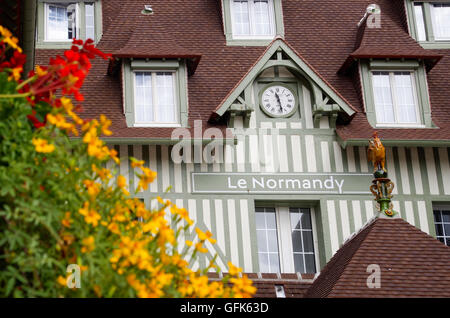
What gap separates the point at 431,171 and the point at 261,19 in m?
Result: 5.67

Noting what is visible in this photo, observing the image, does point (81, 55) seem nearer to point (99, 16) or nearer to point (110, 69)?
point (110, 69)

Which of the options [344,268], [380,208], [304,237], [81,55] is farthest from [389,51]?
[81,55]

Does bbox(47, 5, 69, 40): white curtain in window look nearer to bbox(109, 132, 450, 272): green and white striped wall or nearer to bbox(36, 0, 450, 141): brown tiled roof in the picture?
bbox(36, 0, 450, 141): brown tiled roof

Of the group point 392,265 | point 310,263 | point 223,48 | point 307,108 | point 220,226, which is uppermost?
point 223,48

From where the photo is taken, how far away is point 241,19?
22.8 meters

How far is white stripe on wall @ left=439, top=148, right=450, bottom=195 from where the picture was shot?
20.0m

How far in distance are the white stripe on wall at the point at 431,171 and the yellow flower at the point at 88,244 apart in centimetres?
1453

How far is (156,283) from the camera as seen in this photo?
6.51 meters

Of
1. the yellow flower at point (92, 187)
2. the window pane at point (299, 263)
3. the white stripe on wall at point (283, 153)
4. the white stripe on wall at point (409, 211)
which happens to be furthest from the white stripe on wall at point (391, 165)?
the yellow flower at point (92, 187)

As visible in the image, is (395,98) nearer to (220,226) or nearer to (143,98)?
(220,226)

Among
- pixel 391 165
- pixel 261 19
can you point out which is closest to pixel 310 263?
pixel 391 165

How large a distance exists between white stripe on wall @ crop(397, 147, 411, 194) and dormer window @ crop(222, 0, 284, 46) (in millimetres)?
4397

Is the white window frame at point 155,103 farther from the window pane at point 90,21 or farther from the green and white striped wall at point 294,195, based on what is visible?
the window pane at point 90,21

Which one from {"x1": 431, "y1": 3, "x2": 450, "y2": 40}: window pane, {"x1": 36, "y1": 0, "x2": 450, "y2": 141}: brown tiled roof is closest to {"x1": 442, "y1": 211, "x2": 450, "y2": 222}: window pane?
{"x1": 36, "y1": 0, "x2": 450, "y2": 141}: brown tiled roof
